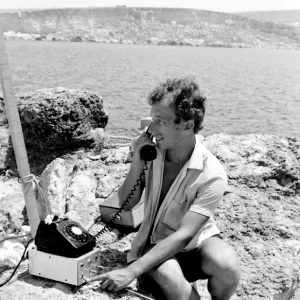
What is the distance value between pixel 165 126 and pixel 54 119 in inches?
191

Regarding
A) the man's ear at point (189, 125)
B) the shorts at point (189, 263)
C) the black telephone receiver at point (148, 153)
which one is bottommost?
the shorts at point (189, 263)

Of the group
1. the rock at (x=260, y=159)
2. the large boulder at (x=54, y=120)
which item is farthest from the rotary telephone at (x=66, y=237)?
the large boulder at (x=54, y=120)

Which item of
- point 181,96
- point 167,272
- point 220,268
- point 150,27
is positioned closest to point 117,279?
point 167,272

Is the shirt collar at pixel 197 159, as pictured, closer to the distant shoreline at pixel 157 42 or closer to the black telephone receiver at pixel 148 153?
the black telephone receiver at pixel 148 153

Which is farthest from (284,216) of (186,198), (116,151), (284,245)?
(116,151)

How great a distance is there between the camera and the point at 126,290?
3031 millimetres

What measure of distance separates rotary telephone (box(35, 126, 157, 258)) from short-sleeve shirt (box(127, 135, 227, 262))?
0.37 ft

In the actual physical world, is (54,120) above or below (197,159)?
below

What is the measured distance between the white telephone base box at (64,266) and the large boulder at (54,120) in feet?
15.4

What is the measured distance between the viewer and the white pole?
3.68m

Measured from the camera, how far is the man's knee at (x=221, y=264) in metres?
2.88

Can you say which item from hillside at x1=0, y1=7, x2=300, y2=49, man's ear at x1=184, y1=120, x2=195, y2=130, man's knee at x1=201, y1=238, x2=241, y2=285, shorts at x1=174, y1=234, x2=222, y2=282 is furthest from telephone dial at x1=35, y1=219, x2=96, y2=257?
hillside at x1=0, y1=7, x2=300, y2=49

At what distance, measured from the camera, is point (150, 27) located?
6781 inches

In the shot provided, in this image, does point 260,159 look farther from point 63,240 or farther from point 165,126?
point 63,240
